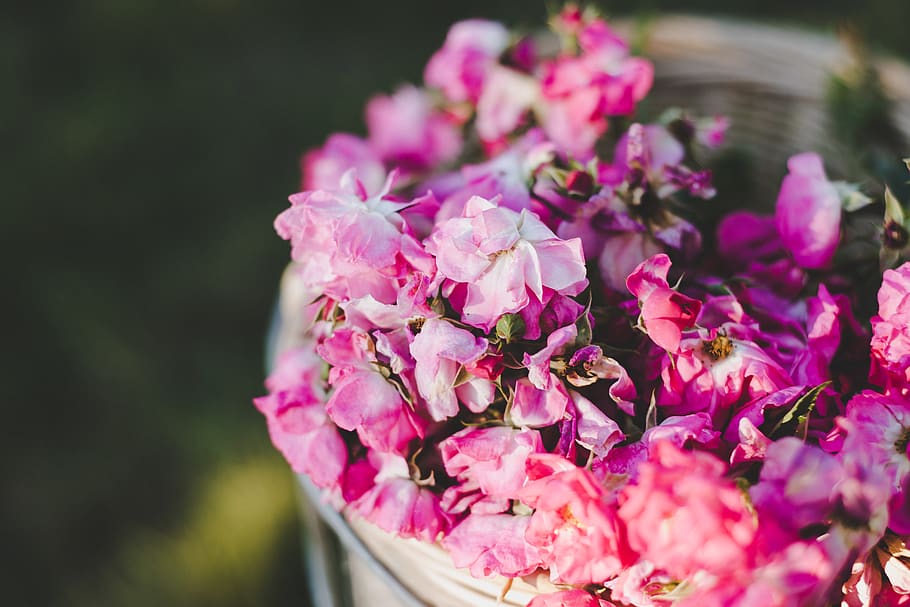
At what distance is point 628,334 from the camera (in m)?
0.45

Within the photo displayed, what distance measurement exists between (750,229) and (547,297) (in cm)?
20

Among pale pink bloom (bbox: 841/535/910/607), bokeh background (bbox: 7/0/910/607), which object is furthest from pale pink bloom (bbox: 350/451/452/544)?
bokeh background (bbox: 7/0/910/607)

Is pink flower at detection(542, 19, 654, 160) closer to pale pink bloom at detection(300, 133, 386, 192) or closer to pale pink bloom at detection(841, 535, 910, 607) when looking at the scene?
pale pink bloom at detection(300, 133, 386, 192)

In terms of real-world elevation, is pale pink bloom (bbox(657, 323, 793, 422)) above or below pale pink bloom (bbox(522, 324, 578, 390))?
below

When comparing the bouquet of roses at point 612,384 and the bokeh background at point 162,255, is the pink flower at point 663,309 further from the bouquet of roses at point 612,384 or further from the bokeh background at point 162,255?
the bokeh background at point 162,255

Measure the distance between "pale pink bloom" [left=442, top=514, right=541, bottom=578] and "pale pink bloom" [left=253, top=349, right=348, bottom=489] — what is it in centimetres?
8

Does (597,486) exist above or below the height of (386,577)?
above

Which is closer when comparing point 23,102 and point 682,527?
point 682,527

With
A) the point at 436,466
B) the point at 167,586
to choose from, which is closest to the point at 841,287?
the point at 436,466

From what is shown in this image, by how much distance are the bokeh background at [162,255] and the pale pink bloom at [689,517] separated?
2.23 feet

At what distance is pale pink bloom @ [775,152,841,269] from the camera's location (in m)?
0.49

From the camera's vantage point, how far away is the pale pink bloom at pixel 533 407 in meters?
0.41

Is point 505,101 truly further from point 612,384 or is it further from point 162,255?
point 162,255

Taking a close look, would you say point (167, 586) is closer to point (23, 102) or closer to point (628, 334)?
point (628, 334)
